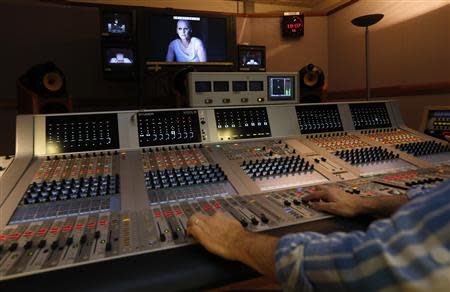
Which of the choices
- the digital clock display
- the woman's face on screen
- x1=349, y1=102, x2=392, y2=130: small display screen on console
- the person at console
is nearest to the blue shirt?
the person at console

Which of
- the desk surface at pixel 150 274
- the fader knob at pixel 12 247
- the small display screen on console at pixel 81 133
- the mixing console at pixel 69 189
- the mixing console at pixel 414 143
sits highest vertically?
the small display screen on console at pixel 81 133

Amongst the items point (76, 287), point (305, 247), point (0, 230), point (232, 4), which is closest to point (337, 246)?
point (305, 247)

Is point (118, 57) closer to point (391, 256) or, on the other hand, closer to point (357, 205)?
point (357, 205)

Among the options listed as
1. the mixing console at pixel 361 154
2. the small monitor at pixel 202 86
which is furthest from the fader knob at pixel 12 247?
the mixing console at pixel 361 154

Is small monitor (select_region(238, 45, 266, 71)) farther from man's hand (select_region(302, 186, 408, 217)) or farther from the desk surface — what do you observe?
the desk surface

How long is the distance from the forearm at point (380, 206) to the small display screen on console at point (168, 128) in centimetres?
78

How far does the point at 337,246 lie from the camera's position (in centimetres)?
48

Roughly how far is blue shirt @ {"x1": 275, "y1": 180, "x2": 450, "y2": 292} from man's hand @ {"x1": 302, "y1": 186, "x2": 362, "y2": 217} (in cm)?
38

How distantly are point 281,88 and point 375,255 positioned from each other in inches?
Result: 52.7

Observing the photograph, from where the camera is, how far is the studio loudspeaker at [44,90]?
1.75 metres

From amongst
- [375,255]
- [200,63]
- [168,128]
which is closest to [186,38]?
[200,63]

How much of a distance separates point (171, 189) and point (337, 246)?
671 millimetres

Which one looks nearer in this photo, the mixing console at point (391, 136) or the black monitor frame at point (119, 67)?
the mixing console at point (391, 136)

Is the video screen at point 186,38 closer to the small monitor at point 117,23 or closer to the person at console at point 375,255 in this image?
the small monitor at point 117,23
